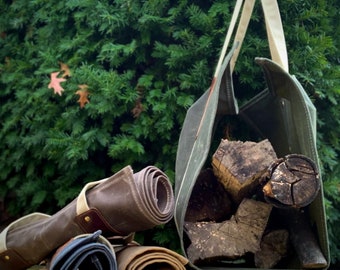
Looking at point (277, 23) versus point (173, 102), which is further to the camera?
point (173, 102)

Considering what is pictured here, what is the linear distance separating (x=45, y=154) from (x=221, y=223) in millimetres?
1017

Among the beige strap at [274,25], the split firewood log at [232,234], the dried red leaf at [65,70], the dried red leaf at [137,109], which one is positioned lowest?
the split firewood log at [232,234]

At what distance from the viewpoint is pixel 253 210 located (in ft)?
5.41

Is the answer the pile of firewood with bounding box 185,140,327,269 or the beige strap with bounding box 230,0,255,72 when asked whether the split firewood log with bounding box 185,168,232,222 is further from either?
the beige strap with bounding box 230,0,255,72

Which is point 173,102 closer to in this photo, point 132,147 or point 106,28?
point 132,147

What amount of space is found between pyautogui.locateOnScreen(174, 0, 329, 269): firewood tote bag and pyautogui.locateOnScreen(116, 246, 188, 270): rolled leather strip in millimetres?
108

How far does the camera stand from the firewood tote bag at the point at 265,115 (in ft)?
4.96

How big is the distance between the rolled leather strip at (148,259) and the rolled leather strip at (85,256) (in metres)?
0.05

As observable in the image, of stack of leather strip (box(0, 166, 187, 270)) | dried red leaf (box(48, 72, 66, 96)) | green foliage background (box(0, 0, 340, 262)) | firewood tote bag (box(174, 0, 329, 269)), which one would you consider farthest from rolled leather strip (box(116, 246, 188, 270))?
dried red leaf (box(48, 72, 66, 96))

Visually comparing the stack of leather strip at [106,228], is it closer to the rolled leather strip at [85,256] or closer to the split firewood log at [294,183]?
the rolled leather strip at [85,256]

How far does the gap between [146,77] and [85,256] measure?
3.31 ft

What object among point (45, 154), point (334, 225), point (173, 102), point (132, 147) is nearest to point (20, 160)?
point (45, 154)

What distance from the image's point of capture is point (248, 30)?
1997 mm

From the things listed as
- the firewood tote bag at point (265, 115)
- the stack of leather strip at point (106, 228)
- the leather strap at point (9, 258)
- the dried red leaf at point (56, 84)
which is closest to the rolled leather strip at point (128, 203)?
the stack of leather strip at point (106, 228)
